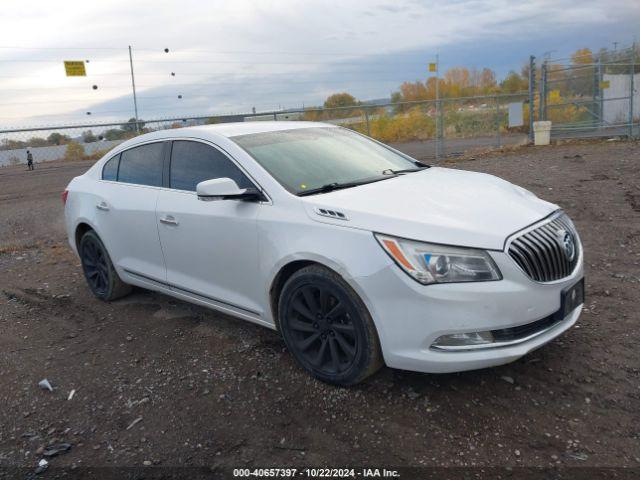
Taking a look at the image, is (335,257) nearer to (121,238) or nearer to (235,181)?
(235,181)

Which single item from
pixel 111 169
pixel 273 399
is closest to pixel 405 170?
pixel 273 399

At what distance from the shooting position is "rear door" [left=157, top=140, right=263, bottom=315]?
374cm

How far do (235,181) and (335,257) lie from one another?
1.14 meters

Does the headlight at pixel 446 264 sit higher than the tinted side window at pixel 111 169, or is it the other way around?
the tinted side window at pixel 111 169

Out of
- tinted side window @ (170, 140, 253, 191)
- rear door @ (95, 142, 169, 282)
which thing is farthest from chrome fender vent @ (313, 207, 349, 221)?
rear door @ (95, 142, 169, 282)

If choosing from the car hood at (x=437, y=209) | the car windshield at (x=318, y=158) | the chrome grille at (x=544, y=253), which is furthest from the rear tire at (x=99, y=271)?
the chrome grille at (x=544, y=253)

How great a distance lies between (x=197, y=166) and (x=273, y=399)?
6.21ft

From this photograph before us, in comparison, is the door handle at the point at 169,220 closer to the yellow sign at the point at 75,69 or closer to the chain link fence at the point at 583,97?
the chain link fence at the point at 583,97

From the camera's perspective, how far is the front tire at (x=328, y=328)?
313cm

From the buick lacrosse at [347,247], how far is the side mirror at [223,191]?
0.03ft

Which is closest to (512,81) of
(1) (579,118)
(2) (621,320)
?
(1) (579,118)

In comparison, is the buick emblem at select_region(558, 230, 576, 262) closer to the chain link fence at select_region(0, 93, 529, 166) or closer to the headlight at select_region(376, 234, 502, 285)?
the headlight at select_region(376, 234, 502, 285)

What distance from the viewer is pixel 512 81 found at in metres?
33.8

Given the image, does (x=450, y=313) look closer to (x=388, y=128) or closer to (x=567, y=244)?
(x=567, y=244)
